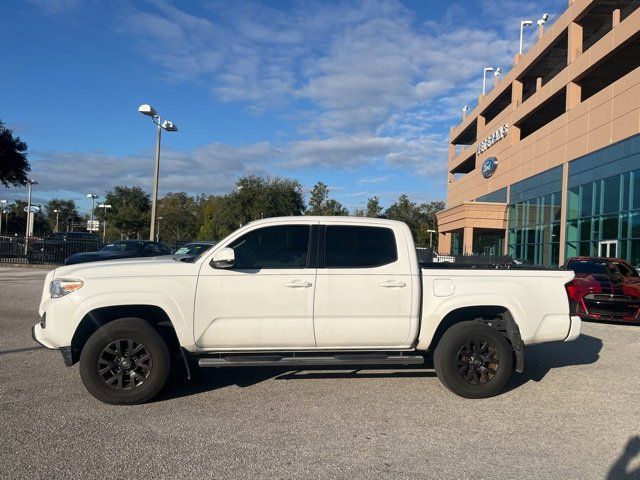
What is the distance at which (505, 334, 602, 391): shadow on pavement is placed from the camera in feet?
22.6

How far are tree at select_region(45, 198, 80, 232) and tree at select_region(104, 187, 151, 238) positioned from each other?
35058 millimetres

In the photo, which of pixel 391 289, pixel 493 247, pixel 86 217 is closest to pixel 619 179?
pixel 493 247

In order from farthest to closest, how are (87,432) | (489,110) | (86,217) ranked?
(86,217)
(489,110)
(87,432)

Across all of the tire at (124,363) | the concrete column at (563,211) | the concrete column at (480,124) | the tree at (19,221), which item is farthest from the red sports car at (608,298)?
the tree at (19,221)

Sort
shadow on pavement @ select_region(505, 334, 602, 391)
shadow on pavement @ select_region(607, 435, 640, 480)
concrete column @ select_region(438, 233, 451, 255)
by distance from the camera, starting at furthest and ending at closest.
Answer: concrete column @ select_region(438, 233, 451, 255) < shadow on pavement @ select_region(505, 334, 602, 391) < shadow on pavement @ select_region(607, 435, 640, 480)

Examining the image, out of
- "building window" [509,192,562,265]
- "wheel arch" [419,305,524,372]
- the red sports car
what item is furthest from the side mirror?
"building window" [509,192,562,265]

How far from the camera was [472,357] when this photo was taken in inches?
230

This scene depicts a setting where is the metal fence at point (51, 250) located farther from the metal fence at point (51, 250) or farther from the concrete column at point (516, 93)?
the concrete column at point (516, 93)

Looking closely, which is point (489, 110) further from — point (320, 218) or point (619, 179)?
point (320, 218)

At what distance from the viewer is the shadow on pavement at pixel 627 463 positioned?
4020 millimetres

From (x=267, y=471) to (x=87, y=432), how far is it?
1.77 metres

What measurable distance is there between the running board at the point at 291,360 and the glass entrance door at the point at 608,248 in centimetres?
2261

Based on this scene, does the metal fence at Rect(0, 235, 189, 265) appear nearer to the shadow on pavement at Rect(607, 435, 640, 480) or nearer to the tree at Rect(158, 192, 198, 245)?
the shadow on pavement at Rect(607, 435, 640, 480)

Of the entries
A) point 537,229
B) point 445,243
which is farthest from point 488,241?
point 537,229
